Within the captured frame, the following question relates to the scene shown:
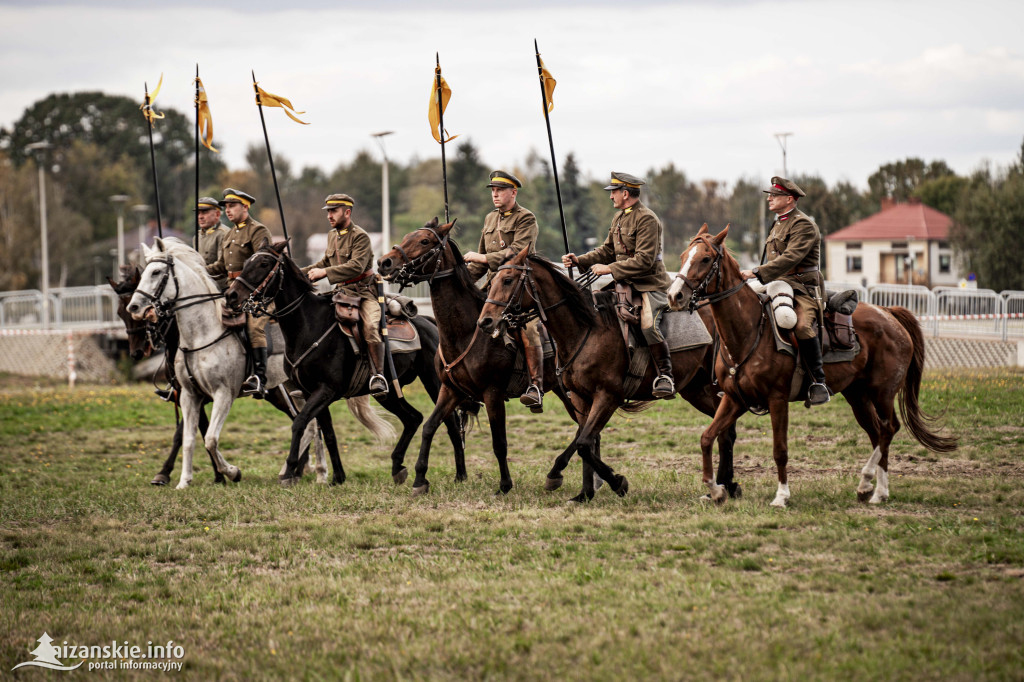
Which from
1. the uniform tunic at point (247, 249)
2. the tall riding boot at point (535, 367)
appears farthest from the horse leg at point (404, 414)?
the tall riding boot at point (535, 367)

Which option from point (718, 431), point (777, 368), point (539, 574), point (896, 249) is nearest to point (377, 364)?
point (718, 431)

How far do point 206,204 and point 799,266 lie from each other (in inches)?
326

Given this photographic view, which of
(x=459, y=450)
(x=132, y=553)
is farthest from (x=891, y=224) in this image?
(x=132, y=553)

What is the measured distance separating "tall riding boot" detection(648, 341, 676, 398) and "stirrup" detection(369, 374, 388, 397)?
3428 mm

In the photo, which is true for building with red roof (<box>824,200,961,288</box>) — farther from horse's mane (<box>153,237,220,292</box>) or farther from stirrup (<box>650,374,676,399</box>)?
stirrup (<box>650,374,676,399</box>)

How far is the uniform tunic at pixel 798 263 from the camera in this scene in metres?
10.3

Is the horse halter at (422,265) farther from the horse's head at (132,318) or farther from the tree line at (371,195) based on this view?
the tree line at (371,195)

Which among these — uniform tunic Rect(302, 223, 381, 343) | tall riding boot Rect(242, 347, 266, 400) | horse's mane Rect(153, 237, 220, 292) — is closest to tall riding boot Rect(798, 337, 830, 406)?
uniform tunic Rect(302, 223, 381, 343)

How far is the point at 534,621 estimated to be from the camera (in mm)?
6598

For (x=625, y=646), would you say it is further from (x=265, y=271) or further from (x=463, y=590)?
(x=265, y=271)

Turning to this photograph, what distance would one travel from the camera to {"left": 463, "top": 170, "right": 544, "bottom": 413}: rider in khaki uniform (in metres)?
11.4

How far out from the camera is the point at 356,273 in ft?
41.6

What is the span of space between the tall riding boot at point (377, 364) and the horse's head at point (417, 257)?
6.15ft

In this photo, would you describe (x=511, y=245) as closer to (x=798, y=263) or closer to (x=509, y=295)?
(x=509, y=295)
